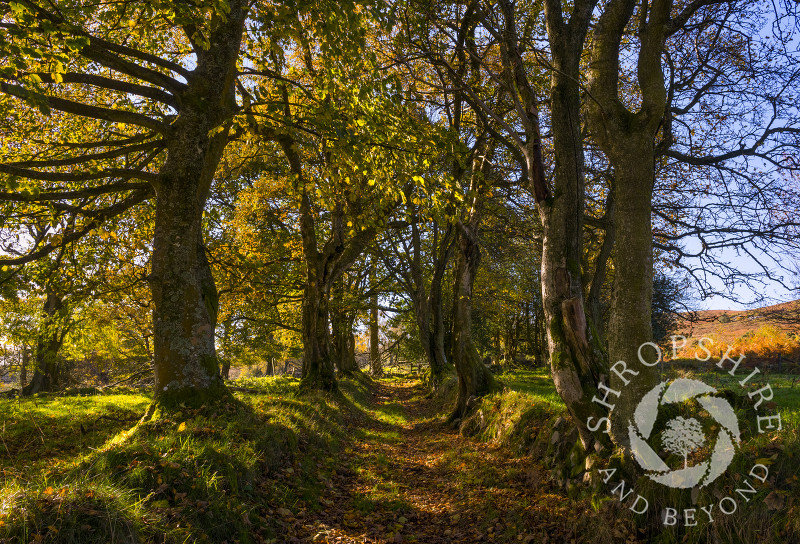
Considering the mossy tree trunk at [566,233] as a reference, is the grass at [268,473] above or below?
below

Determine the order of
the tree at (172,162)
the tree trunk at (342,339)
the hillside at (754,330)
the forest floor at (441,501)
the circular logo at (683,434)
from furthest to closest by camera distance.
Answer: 1. the tree trunk at (342,339)
2. the hillside at (754,330)
3. the tree at (172,162)
4. the forest floor at (441,501)
5. the circular logo at (683,434)

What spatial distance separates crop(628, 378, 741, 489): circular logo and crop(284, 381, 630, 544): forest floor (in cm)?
82

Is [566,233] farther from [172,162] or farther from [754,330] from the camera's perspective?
[754,330]

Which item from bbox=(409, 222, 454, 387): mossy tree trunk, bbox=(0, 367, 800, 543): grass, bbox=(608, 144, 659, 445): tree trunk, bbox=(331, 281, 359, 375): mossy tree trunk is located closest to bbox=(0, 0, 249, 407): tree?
bbox=(0, 367, 800, 543): grass

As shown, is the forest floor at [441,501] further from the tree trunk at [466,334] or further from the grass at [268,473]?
the tree trunk at [466,334]

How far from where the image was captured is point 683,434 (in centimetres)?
473

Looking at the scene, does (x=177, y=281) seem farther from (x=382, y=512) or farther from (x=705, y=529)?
(x=705, y=529)

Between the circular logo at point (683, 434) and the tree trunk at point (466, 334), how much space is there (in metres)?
6.25

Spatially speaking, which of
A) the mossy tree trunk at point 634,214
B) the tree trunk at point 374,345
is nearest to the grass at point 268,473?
the mossy tree trunk at point 634,214

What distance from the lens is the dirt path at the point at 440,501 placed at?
17.0 ft

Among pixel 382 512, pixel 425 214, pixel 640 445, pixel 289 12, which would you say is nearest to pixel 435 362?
pixel 425 214

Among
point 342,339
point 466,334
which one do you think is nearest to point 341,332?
point 342,339

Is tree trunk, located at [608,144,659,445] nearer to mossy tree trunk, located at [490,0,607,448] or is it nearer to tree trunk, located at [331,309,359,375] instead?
mossy tree trunk, located at [490,0,607,448]

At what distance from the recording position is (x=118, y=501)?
3414 mm
